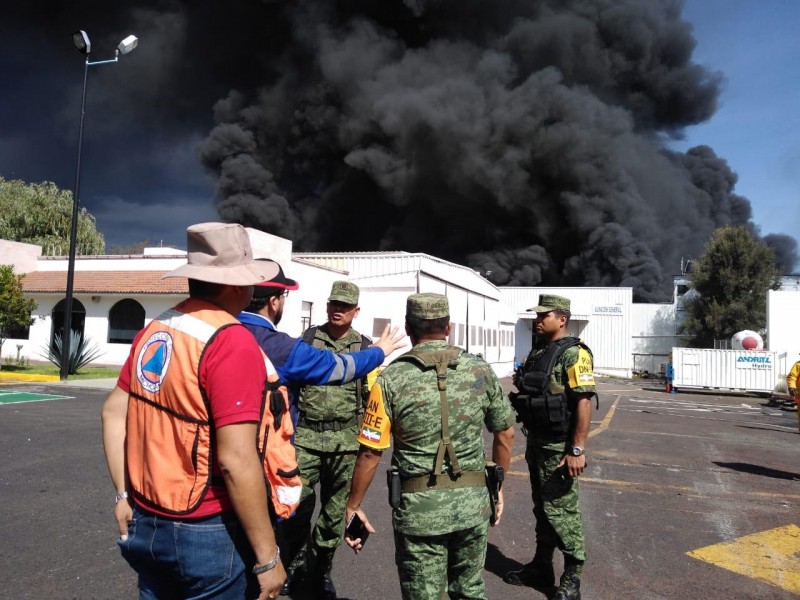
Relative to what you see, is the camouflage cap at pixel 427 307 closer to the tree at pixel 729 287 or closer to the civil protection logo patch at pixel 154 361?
the civil protection logo patch at pixel 154 361

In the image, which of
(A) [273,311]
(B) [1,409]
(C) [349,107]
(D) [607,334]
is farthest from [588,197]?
(A) [273,311]

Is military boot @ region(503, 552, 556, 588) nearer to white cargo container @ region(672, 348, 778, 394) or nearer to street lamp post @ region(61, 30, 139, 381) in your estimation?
street lamp post @ region(61, 30, 139, 381)

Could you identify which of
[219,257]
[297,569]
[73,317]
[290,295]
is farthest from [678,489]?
[73,317]

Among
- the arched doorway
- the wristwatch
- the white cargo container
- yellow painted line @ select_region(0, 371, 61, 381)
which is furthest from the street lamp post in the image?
the white cargo container

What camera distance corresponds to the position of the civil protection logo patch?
1.46 meters

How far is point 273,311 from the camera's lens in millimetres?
2479

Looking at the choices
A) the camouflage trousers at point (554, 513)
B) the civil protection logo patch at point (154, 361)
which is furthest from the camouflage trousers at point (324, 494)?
the civil protection logo patch at point (154, 361)

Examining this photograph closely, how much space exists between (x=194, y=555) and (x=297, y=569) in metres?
1.78

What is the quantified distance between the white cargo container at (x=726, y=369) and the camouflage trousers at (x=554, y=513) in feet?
59.1

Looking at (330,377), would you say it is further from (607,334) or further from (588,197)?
(588,197)

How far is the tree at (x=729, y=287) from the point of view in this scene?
2731cm

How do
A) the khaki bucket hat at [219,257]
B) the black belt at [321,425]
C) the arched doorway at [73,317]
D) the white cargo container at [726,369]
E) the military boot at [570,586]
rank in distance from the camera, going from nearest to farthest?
the khaki bucket hat at [219,257]
the military boot at [570,586]
the black belt at [321,425]
the arched doorway at [73,317]
the white cargo container at [726,369]

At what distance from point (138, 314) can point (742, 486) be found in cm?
1649

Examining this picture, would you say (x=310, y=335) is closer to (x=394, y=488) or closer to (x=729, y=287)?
(x=394, y=488)
